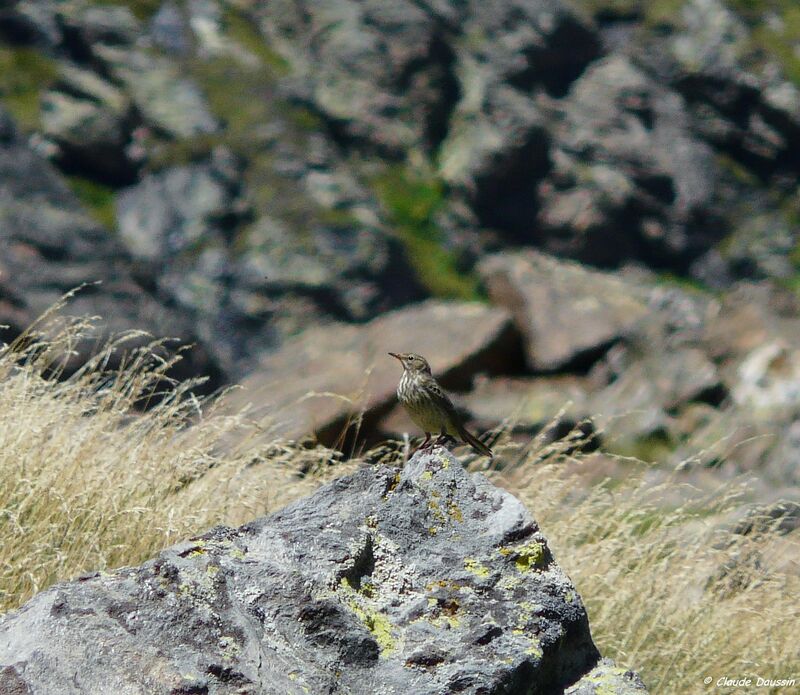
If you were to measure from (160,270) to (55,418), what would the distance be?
887 inches

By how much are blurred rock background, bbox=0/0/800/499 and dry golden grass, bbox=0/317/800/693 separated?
12.9 meters

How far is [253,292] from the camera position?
2697cm

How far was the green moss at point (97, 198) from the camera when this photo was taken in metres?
27.7

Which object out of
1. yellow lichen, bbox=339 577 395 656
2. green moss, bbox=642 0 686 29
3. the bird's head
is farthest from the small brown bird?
green moss, bbox=642 0 686 29

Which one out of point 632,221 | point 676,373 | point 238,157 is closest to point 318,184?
point 238,157

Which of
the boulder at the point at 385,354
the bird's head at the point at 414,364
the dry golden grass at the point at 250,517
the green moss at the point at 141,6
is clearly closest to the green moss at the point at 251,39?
the green moss at the point at 141,6

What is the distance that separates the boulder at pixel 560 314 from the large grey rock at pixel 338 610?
622 inches

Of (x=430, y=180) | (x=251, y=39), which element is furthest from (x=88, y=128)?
(x=430, y=180)

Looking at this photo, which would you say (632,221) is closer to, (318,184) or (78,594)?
(318,184)

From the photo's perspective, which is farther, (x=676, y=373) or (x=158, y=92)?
(x=158, y=92)

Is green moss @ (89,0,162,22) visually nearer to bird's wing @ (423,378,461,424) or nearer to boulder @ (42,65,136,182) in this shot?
boulder @ (42,65,136,182)

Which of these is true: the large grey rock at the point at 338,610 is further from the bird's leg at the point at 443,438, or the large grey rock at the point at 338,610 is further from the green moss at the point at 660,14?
the green moss at the point at 660,14

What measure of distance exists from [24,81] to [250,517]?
88.2 ft

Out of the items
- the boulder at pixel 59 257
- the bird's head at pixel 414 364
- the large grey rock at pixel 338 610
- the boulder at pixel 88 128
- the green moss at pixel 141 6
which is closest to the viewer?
the large grey rock at pixel 338 610
